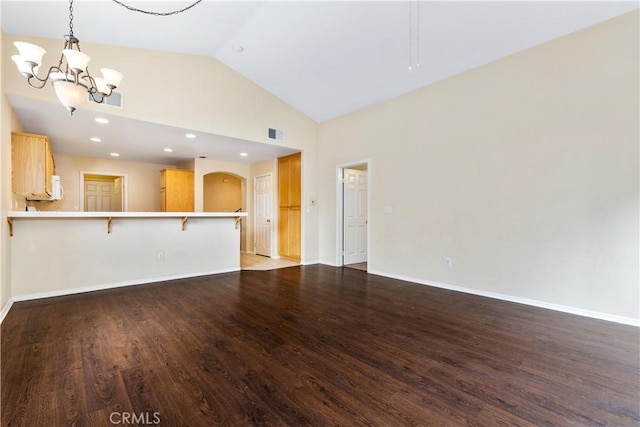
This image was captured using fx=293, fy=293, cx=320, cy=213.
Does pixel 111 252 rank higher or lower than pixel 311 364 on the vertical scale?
higher

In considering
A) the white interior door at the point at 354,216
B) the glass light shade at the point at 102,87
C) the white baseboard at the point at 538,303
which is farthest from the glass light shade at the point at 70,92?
the white baseboard at the point at 538,303

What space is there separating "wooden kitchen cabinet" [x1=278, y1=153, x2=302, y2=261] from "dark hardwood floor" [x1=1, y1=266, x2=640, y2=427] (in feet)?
9.85

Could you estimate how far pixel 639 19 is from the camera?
2873 mm

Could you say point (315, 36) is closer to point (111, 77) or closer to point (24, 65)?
point (111, 77)

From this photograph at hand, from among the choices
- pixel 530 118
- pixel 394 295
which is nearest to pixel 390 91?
pixel 530 118

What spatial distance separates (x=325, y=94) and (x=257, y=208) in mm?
3667

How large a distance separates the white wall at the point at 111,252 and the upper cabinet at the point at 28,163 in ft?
1.44

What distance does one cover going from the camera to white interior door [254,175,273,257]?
734 centimetres

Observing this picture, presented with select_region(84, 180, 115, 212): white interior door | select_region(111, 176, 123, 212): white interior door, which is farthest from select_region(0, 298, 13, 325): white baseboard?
select_region(84, 180, 115, 212): white interior door

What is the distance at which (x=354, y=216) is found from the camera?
6270 mm

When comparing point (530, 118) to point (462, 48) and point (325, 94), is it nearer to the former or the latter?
point (462, 48)

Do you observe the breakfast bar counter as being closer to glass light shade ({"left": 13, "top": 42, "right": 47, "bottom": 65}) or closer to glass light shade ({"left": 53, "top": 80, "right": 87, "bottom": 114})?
glass light shade ({"left": 53, "top": 80, "right": 87, "bottom": 114})

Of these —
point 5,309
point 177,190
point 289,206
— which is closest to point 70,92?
point 5,309

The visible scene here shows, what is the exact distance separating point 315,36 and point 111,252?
4.24m
